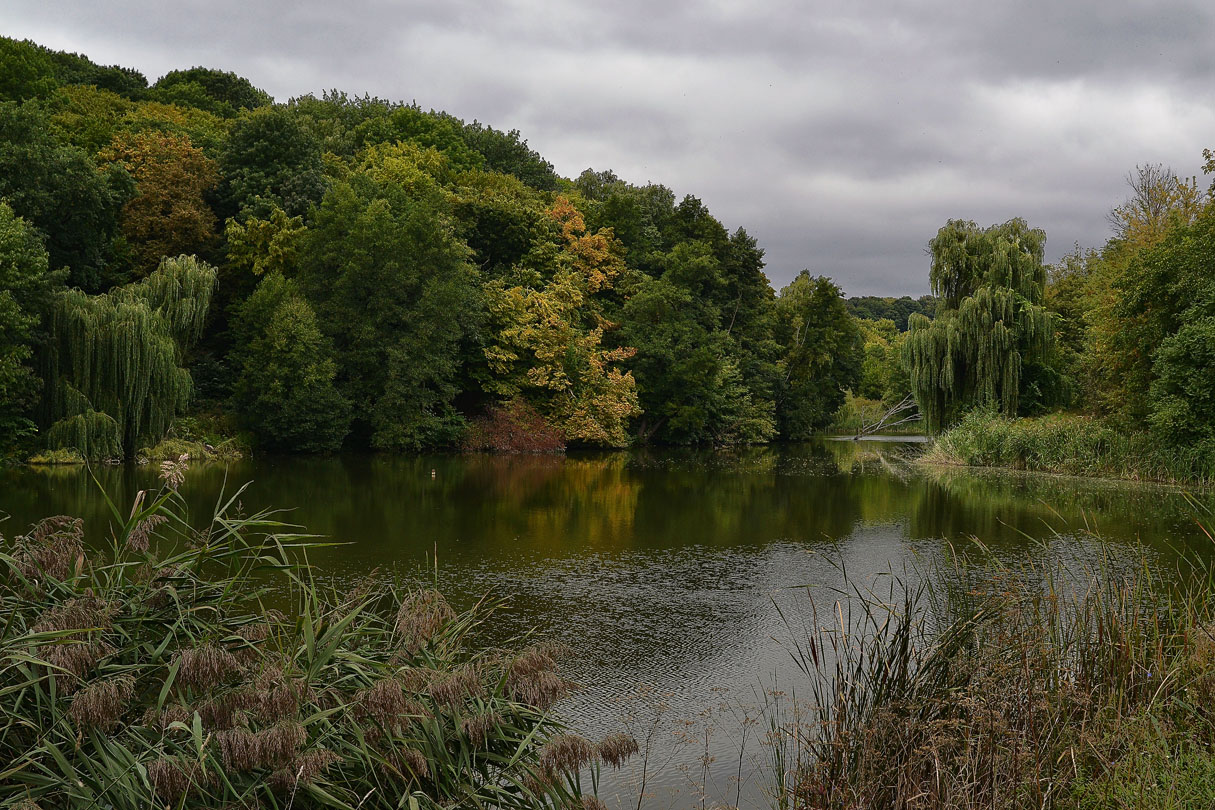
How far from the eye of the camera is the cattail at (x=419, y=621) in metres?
4.35

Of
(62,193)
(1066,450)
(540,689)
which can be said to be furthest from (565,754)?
(62,193)

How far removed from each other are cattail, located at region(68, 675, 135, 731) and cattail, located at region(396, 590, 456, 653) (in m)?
1.37

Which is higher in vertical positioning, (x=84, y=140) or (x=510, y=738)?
(x=84, y=140)

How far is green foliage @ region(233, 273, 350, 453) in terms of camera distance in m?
28.6

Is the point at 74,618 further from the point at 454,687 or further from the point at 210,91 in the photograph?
the point at 210,91

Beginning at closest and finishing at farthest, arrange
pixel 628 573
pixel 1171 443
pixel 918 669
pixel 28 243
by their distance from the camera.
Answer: pixel 918 669
pixel 628 573
pixel 1171 443
pixel 28 243

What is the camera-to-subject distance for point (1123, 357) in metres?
22.1

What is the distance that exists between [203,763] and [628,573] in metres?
8.94

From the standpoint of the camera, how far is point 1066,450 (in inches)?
922

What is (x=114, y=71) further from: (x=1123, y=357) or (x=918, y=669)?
(x=918, y=669)

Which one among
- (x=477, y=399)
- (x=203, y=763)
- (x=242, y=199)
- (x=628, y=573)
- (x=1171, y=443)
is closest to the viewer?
(x=203, y=763)

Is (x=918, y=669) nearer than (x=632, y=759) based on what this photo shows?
Yes

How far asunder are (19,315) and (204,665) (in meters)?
21.0

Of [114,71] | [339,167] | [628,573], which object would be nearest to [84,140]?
[339,167]
